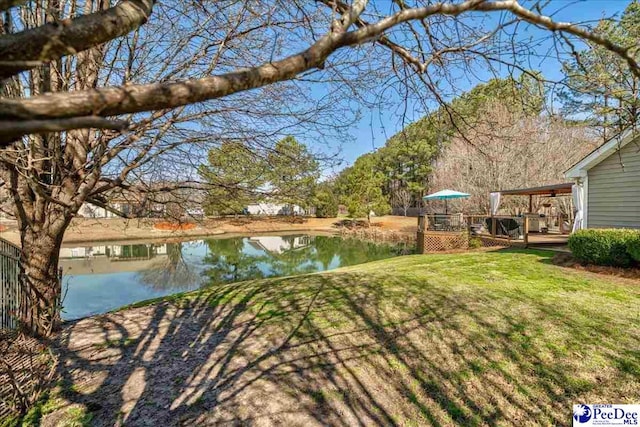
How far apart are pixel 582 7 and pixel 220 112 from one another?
341 centimetres

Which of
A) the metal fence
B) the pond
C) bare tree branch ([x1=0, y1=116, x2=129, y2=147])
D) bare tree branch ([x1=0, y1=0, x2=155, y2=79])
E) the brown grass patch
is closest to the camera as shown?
bare tree branch ([x1=0, y1=116, x2=129, y2=147])

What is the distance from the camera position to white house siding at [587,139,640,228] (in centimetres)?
705

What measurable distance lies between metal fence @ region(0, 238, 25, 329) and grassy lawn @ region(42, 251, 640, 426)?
2.23 ft

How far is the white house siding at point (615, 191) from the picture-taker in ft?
23.1

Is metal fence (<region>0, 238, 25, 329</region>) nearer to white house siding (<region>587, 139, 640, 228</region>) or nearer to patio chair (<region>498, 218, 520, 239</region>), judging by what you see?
white house siding (<region>587, 139, 640, 228</region>)

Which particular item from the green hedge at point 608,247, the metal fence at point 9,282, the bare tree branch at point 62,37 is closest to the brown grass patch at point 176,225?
the metal fence at point 9,282

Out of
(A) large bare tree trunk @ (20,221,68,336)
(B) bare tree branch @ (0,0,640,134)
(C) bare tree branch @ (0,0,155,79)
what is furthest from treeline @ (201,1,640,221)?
(C) bare tree branch @ (0,0,155,79)

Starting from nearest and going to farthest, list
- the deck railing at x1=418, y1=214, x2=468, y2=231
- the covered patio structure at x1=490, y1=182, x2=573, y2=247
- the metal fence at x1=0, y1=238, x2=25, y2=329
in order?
1. the metal fence at x1=0, y1=238, x2=25, y2=329
2. the covered patio structure at x1=490, y1=182, x2=573, y2=247
3. the deck railing at x1=418, y1=214, x2=468, y2=231

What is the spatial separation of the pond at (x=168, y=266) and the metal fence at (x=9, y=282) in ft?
2.19

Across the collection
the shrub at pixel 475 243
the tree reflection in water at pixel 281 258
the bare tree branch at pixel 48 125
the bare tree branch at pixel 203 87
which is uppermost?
the bare tree branch at pixel 203 87

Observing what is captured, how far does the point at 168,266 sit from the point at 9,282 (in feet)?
27.0

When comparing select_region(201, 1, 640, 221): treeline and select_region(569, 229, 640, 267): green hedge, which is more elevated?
select_region(201, 1, 640, 221): treeline

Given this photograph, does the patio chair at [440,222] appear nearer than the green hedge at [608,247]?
No

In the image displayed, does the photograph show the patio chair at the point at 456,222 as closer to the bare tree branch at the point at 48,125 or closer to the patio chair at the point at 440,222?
the patio chair at the point at 440,222
